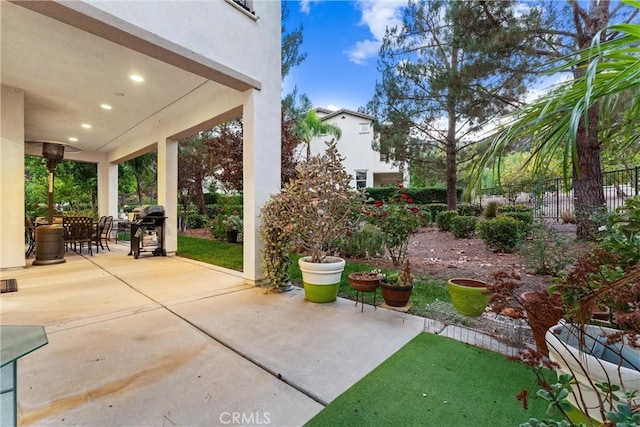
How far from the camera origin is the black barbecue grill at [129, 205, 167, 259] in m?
6.79

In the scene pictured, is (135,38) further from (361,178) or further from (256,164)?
(361,178)

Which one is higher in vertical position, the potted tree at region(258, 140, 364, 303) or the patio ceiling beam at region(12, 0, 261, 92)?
the patio ceiling beam at region(12, 0, 261, 92)

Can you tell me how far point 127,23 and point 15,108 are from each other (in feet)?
13.8

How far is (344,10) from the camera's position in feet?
25.2

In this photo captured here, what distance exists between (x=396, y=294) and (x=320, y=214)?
1.36 meters

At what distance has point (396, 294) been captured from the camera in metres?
3.46

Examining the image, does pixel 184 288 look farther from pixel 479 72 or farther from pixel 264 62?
pixel 479 72

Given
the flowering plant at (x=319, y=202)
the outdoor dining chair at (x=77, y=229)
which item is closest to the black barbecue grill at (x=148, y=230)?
the outdoor dining chair at (x=77, y=229)

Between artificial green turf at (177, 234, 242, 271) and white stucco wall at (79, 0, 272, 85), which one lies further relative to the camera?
artificial green turf at (177, 234, 242, 271)

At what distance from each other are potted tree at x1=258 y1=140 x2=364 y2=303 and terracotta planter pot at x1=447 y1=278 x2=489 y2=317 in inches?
54.0

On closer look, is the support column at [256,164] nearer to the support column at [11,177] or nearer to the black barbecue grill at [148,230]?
the black barbecue grill at [148,230]

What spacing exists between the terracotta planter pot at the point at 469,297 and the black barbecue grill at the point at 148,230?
6573 mm

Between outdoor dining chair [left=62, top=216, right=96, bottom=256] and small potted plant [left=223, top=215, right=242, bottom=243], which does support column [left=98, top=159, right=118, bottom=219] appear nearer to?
outdoor dining chair [left=62, top=216, right=96, bottom=256]

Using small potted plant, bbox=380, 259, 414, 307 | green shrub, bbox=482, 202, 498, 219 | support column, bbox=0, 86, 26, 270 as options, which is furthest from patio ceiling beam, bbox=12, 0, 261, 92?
green shrub, bbox=482, 202, 498, 219
